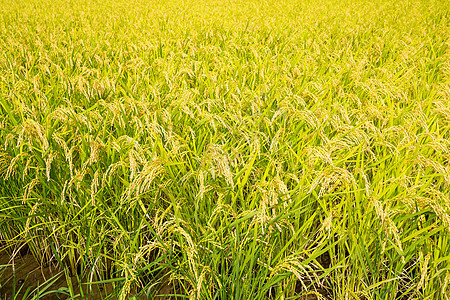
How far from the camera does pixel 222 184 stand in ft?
6.18

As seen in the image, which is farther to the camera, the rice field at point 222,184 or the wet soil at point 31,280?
the wet soil at point 31,280

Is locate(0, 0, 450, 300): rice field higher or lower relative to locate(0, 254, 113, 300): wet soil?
higher

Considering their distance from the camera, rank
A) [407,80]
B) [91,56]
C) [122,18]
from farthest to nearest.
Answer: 1. [122,18]
2. [91,56]
3. [407,80]

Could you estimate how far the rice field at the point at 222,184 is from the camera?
1.51m

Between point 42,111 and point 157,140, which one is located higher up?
point 157,140

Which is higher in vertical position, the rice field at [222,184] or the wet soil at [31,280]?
the rice field at [222,184]

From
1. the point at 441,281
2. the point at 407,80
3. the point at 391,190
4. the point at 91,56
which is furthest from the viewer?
the point at 91,56

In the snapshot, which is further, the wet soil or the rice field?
the wet soil

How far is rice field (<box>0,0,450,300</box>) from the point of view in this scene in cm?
151

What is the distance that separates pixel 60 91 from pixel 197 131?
1.18 meters

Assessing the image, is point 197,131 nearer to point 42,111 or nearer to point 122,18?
point 42,111

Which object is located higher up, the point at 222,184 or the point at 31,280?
the point at 222,184

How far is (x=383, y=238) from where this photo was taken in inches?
63.3

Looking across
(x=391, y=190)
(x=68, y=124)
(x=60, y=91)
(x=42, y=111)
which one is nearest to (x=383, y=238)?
(x=391, y=190)
